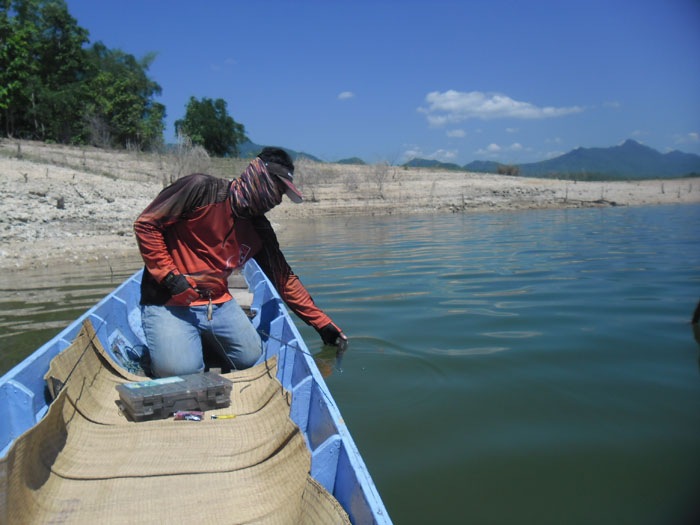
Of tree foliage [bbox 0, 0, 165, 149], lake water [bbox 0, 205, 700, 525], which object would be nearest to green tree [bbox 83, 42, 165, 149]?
tree foliage [bbox 0, 0, 165, 149]

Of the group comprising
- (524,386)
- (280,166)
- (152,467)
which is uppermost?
(280,166)

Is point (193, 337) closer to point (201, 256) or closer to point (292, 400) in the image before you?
point (201, 256)

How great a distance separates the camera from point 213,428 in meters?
2.87

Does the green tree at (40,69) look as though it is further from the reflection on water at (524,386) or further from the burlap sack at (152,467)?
the burlap sack at (152,467)

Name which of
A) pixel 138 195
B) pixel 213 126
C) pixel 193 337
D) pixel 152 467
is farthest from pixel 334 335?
pixel 213 126

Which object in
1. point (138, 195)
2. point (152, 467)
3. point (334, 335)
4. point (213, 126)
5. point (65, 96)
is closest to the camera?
point (152, 467)

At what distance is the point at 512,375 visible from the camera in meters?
4.38

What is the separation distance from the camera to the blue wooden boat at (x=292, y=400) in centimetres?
192

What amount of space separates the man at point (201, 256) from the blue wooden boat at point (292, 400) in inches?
16.7

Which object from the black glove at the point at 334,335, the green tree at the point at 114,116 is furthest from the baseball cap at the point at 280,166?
the green tree at the point at 114,116

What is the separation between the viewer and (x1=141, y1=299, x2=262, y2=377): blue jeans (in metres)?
3.58

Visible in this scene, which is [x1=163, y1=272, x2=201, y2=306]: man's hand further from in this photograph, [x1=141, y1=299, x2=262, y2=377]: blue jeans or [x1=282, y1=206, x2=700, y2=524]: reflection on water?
[x1=282, y1=206, x2=700, y2=524]: reflection on water

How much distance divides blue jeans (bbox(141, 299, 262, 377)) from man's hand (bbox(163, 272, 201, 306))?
5 cm

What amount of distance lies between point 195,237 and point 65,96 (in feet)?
110
